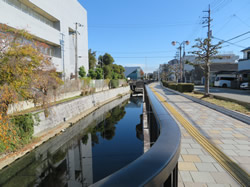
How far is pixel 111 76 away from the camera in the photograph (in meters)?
40.4

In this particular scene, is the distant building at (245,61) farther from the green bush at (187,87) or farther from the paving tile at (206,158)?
the paving tile at (206,158)

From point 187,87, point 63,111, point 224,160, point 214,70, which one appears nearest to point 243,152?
point 224,160

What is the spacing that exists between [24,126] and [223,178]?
8524mm

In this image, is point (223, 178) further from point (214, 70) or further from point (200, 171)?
point (214, 70)

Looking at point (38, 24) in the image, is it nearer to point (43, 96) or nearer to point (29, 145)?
point (43, 96)

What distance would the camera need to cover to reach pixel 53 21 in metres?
20.6

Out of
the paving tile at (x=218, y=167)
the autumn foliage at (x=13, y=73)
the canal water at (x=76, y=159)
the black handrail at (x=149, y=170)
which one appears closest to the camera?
the black handrail at (x=149, y=170)

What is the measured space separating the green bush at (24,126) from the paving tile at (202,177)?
7911mm

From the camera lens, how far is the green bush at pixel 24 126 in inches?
297

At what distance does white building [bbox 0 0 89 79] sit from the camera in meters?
13.9

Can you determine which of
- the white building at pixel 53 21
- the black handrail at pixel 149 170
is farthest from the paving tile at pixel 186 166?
the white building at pixel 53 21

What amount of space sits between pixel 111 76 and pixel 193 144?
37.1 meters

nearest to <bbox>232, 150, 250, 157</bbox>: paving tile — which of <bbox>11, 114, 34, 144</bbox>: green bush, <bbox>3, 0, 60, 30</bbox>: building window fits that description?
<bbox>11, 114, 34, 144</bbox>: green bush

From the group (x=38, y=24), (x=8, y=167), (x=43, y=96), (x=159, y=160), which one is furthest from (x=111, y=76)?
(x=159, y=160)
